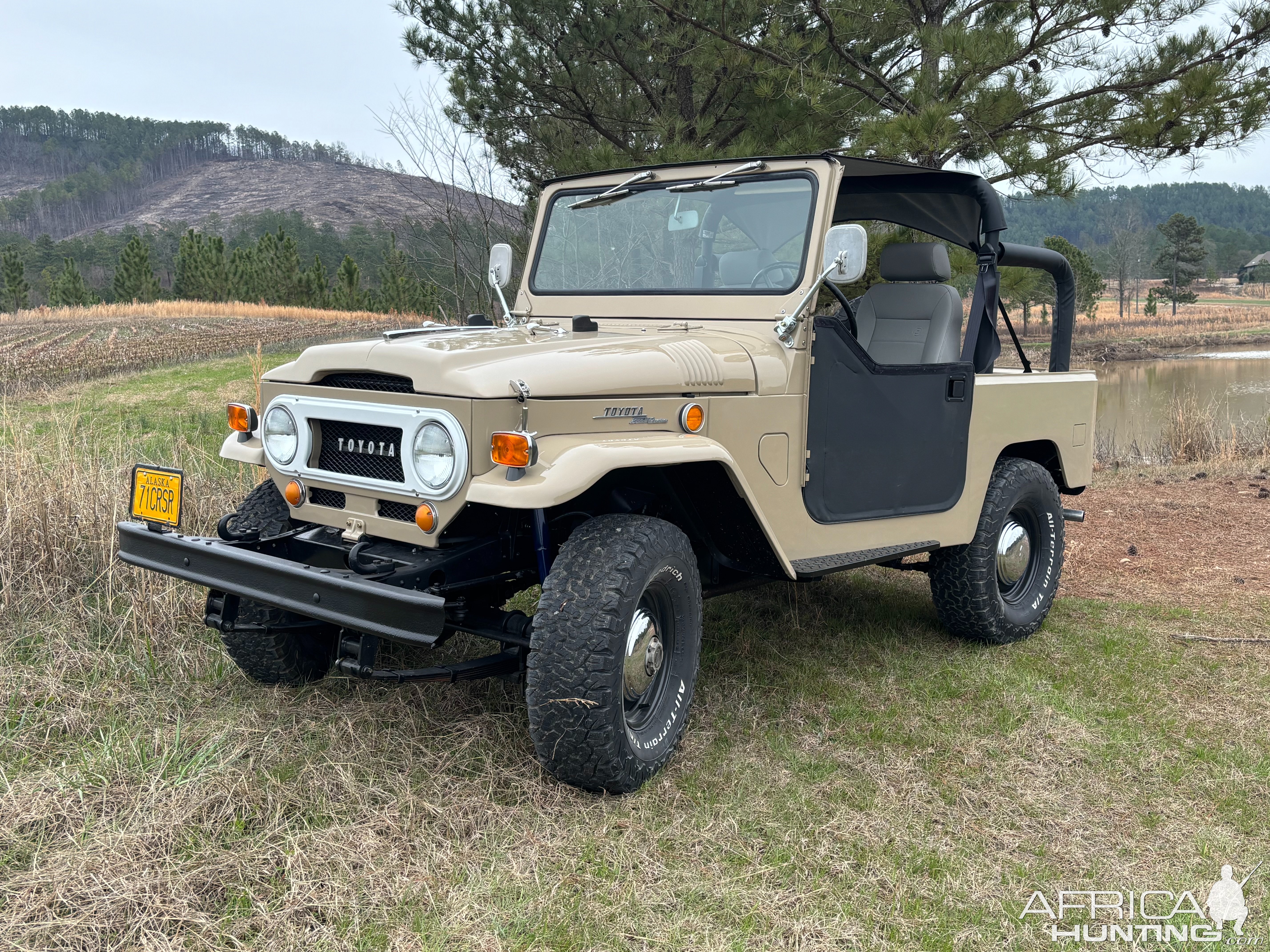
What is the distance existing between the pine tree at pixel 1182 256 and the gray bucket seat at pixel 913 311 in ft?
198

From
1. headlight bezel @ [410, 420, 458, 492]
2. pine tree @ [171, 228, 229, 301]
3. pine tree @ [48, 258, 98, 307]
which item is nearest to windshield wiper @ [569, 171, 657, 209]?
headlight bezel @ [410, 420, 458, 492]

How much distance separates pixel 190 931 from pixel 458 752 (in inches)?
41.6

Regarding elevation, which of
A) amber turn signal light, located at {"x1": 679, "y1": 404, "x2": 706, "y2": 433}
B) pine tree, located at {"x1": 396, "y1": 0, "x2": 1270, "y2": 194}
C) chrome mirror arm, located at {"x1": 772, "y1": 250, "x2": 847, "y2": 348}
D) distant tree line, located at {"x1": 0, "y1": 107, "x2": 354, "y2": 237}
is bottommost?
amber turn signal light, located at {"x1": 679, "y1": 404, "x2": 706, "y2": 433}

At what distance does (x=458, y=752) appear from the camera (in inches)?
129

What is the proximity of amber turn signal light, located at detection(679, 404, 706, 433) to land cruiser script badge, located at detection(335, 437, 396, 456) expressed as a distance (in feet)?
3.09

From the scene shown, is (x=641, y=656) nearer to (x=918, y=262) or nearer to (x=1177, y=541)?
(x=918, y=262)

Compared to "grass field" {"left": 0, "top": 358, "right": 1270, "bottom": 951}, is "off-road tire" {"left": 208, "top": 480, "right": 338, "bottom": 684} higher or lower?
higher

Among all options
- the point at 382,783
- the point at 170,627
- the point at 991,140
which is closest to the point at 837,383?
the point at 382,783

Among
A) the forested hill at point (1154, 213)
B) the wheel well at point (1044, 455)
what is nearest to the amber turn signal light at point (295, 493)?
the wheel well at point (1044, 455)

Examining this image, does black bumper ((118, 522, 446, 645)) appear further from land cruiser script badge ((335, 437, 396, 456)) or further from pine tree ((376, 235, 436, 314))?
pine tree ((376, 235, 436, 314))

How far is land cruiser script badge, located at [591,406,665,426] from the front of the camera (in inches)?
121

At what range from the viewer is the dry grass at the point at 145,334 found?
653 inches

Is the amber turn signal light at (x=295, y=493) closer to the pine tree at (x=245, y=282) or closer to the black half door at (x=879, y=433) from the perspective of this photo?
the black half door at (x=879, y=433)

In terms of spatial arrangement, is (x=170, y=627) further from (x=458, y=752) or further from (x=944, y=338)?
(x=944, y=338)
